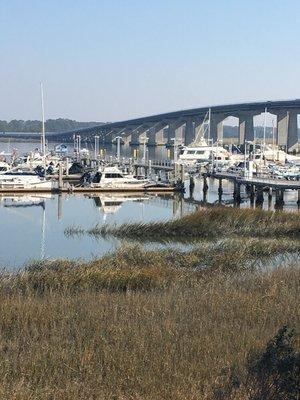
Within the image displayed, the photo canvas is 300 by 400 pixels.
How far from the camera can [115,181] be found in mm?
44688

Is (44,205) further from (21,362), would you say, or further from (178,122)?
(178,122)

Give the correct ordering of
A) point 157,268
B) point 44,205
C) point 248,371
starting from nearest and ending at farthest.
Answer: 1. point 248,371
2. point 157,268
3. point 44,205

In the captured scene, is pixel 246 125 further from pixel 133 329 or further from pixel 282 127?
pixel 133 329

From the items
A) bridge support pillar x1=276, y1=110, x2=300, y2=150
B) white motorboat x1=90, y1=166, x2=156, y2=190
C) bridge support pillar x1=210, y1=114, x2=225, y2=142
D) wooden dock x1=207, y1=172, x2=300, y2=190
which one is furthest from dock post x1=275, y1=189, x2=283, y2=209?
bridge support pillar x1=210, y1=114, x2=225, y2=142

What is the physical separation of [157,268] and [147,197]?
27126 millimetres

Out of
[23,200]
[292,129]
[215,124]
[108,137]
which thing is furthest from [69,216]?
[108,137]

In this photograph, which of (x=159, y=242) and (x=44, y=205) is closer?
(x=159, y=242)

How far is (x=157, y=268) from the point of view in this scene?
48.8 ft

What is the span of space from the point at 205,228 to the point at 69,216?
9343mm

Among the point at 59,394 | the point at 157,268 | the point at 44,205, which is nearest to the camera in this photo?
the point at 59,394

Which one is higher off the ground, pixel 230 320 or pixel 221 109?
pixel 221 109

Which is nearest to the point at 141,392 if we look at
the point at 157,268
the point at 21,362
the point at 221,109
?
the point at 21,362

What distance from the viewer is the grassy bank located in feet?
20.9

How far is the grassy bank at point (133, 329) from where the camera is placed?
6.38 meters
